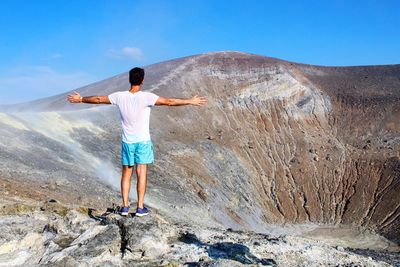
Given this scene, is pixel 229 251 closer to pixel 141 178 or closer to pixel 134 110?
pixel 141 178

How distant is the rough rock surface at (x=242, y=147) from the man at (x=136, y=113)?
21.0 ft

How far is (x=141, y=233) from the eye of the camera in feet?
22.2

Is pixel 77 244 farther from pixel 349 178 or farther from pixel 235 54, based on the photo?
pixel 235 54

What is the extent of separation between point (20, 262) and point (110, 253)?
3.97 ft

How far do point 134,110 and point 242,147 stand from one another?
96.0ft

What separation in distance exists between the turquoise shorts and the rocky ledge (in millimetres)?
896

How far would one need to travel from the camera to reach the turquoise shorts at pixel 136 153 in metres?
7.22

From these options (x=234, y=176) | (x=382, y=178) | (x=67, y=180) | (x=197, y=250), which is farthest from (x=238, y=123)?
(x=197, y=250)

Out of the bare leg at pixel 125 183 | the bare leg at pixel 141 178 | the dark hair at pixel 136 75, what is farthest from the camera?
the bare leg at pixel 125 183

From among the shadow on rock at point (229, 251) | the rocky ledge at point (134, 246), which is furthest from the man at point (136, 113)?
the shadow on rock at point (229, 251)

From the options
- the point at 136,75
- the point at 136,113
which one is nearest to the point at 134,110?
the point at 136,113

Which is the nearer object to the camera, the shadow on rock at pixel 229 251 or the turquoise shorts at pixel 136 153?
the shadow on rock at pixel 229 251

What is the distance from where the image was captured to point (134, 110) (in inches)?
276

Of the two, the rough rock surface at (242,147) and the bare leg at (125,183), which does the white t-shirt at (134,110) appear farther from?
the rough rock surface at (242,147)
